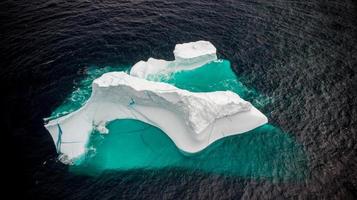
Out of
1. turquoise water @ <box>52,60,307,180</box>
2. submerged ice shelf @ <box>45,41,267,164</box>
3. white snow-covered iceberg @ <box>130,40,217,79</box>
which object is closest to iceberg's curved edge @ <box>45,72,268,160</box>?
submerged ice shelf @ <box>45,41,267,164</box>

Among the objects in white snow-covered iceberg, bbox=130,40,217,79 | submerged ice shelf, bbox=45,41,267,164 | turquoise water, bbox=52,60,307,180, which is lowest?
turquoise water, bbox=52,60,307,180

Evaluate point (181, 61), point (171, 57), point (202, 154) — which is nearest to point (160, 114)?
point (202, 154)

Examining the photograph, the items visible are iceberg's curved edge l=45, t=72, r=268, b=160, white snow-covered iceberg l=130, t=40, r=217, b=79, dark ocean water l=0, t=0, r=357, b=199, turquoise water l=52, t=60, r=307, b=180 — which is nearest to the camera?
dark ocean water l=0, t=0, r=357, b=199

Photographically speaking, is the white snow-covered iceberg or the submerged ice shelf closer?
the submerged ice shelf

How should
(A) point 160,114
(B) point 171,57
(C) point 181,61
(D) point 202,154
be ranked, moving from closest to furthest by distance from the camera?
(D) point 202,154, (A) point 160,114, (C) point 181,61, (B) point 171,57

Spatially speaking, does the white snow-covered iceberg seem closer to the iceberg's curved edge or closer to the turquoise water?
the iceberg's curved edge

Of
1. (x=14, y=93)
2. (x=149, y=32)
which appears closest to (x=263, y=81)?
(x=149, y=32)

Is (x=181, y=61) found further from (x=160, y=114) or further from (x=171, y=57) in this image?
(x=160, y=114)

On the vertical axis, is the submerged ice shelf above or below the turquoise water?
above
